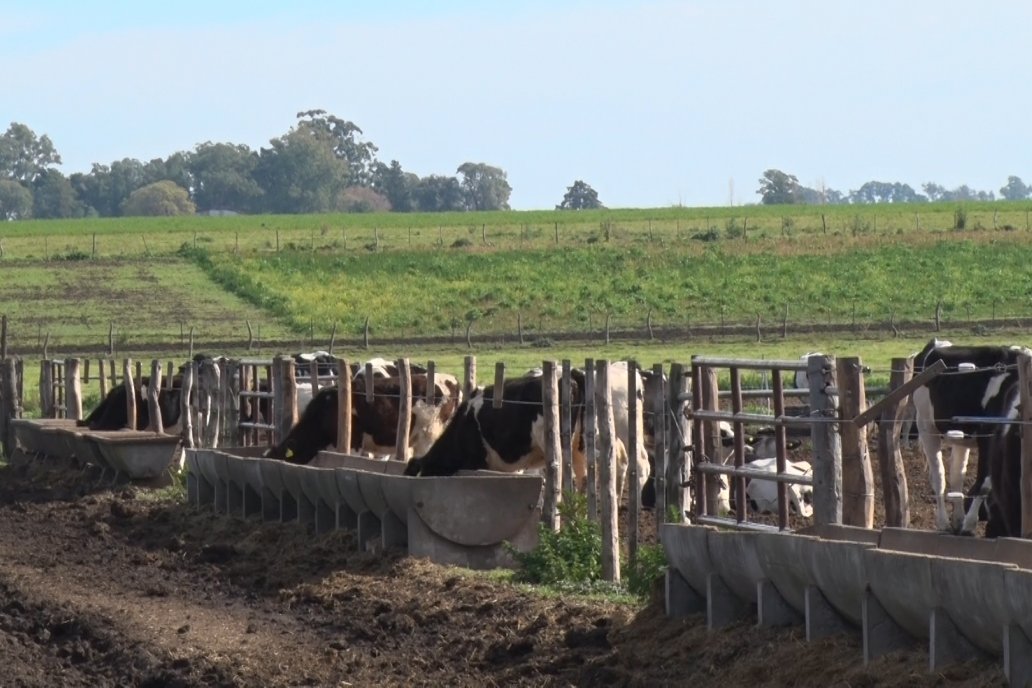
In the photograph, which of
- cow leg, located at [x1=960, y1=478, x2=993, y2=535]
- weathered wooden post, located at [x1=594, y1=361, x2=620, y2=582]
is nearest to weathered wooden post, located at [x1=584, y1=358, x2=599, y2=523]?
weathered wooden post, located at [x1=594, y1=361, x2=620, y2=582]

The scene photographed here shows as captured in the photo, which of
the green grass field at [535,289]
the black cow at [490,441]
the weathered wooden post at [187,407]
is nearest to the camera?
the black cow at [490,441]

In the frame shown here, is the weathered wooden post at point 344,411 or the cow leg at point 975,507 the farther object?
the weathered wooden post at point 344,411

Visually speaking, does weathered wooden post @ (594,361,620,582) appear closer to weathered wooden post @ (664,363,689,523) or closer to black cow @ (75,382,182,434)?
weathered wooden post @ (664,363,689,523)

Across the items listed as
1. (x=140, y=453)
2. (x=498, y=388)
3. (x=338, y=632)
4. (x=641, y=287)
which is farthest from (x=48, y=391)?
(x=641, y=287)

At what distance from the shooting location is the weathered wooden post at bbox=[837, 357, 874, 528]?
10.8 m

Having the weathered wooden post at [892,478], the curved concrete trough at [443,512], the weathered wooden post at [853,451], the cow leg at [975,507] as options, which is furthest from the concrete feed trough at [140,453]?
the weathered wooden post at [853,451]

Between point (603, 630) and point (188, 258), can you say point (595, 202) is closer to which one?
point (188, 258)

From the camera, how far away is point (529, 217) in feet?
367

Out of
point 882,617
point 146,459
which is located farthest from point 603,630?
point 146,459

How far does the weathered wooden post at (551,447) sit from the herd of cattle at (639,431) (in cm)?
46

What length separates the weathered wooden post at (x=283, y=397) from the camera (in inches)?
829

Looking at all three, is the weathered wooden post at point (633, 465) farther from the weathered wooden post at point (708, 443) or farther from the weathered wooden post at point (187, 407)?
the weathered wooden post at point (187, 407)

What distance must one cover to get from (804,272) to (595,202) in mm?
99897

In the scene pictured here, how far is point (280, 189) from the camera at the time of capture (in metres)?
182
